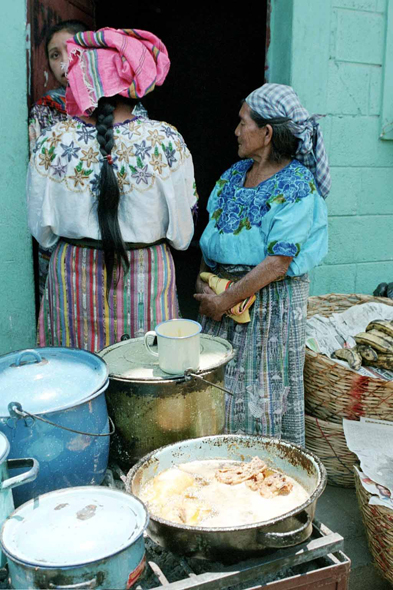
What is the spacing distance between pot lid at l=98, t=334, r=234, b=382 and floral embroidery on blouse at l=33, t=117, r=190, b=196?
65 centimetres

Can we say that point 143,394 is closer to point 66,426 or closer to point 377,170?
point 66,426

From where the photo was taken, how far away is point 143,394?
173 centimetres

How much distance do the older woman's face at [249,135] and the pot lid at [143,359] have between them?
116 cm

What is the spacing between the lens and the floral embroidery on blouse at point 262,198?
2699mm

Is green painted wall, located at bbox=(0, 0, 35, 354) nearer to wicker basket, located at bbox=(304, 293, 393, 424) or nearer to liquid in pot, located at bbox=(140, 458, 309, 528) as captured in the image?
wicker basket, located at bbox=(304, 293, 393, 424)

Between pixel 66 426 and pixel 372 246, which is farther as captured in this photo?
pixel 372 246

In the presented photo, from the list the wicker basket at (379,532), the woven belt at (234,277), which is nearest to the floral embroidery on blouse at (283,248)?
the woven belt at (234,277)

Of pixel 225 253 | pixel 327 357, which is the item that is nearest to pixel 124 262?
pixel 225 253

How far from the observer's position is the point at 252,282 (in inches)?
107

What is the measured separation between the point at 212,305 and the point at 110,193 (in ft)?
2.77

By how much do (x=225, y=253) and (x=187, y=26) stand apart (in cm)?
298

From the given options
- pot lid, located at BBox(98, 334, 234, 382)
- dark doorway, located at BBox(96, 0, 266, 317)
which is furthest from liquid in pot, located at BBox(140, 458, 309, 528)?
dark doorway, located at BBox(96, 0, 266, 317)

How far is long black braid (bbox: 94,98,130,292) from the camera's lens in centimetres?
223

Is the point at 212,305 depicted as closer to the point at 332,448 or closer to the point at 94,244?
the point at 94,244
